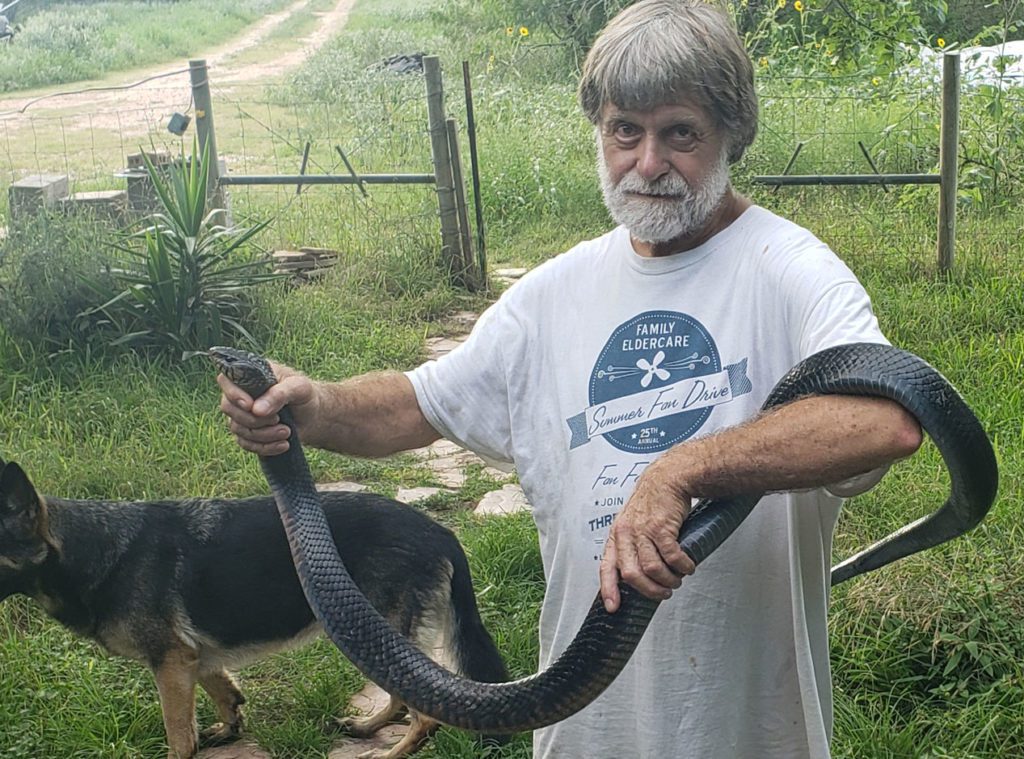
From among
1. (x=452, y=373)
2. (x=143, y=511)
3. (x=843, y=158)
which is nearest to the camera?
(x=452, y=373)

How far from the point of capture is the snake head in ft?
8.25

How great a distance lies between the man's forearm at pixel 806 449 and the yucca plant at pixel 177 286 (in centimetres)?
511

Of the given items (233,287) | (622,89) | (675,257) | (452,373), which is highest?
(622,89)

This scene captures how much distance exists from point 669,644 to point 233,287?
17.6ft

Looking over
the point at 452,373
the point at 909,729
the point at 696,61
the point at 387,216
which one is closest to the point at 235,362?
the point at 452,373

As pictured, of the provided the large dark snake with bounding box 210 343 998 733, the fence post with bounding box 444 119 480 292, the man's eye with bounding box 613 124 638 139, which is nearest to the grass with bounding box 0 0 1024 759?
the fence post with bounding box 444 119 480 292

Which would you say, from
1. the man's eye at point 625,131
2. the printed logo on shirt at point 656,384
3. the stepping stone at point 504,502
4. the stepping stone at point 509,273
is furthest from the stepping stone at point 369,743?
the stepping stone at point 509,273

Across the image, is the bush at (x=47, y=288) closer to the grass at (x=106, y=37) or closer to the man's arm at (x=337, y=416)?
the man's arm at (x=337, y=416)

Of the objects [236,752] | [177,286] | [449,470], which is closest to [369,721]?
[236,752]

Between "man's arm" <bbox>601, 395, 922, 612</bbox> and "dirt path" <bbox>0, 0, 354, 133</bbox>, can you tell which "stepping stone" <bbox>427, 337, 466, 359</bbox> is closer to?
"man's arm" <bbox>601, 395, 922, 612</bbox>

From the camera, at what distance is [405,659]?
2.43 m

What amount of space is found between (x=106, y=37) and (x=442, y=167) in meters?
17.8

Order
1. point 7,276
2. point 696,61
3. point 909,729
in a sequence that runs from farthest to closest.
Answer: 1. point 7,276
2. point 909,729
3. point 696,61

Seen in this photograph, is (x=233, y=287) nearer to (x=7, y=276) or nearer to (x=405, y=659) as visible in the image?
(x=7, y=276)
